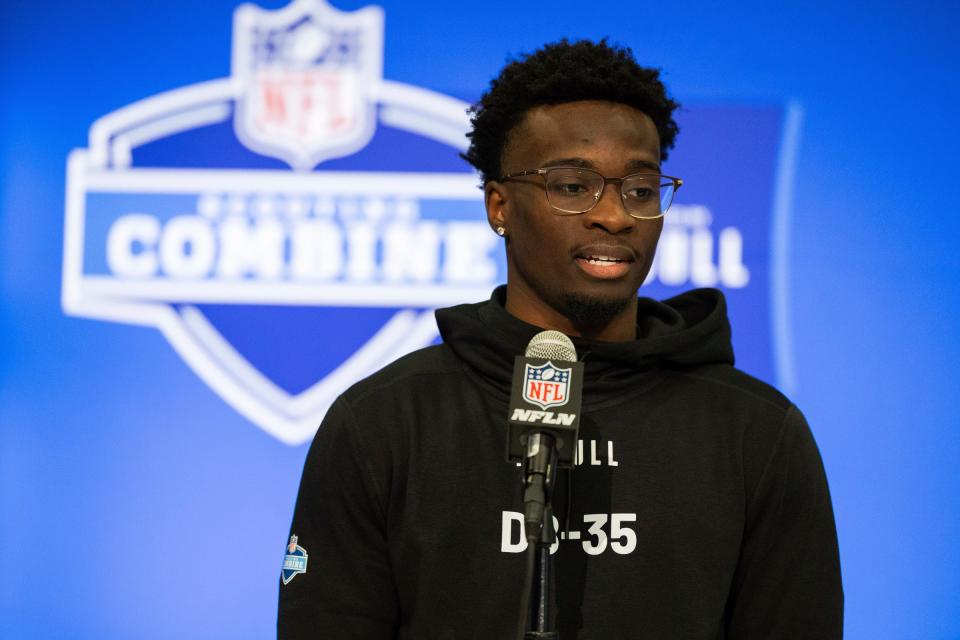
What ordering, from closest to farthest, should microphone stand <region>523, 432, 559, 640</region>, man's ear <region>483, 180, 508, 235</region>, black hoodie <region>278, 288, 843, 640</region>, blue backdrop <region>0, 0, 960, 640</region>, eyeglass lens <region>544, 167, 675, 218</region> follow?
microphone stand <region>523, 432, 559, 640</region>, black hoodie <region>278, 288, 843, 640</region>, eyeglass lens <region>544, 167, 675, 218</region>, man's ear <region>483, 180, 508, 235</region>, blue backdrop <region>0, 0, 960, 640</region>

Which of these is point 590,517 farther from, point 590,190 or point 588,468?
point 590,190

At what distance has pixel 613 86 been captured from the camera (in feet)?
5.36

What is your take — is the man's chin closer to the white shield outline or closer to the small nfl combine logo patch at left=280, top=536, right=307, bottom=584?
the small nfl combine logo patch at left=280, top=536, right=307, bottom=584

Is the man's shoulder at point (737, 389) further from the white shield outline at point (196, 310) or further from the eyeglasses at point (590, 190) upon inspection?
the white shield outline at point (196, 310)

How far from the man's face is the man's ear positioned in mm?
18

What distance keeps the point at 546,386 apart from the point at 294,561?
49cm

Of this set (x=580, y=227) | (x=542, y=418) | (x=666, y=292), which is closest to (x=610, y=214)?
(x=580, y=227)

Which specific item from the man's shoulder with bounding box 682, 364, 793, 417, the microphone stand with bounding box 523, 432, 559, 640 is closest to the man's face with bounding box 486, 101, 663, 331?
the man's shoulder with bounding box 682, 364, 793, 417

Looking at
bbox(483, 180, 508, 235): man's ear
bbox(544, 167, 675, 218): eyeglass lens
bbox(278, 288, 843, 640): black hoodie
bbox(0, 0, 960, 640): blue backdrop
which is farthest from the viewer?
bbox(0, 0, 960, 640): blue backdrop

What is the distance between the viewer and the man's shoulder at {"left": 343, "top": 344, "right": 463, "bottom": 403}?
1.57 m

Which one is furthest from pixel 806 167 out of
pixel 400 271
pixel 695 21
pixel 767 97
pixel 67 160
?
pixel 67 160

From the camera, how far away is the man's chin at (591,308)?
1567mm

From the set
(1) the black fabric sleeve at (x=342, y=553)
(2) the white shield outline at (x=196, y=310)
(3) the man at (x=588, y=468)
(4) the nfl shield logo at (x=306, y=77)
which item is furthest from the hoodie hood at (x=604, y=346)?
(4) the nfl shield logo at (x=306, y=77)

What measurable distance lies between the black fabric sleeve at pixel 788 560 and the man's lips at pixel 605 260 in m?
0.33
